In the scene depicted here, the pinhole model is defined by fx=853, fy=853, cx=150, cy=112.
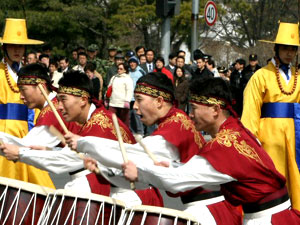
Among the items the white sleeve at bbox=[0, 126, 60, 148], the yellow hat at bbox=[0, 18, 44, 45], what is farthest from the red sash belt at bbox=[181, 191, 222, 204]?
the yellow hat at bbox=[0, 18, 44, 45]

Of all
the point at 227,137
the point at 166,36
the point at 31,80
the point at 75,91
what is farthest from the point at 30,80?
the point at 166,36

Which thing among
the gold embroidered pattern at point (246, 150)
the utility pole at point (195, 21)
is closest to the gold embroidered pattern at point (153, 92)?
the gold embroidered pattern at point (246, 150)

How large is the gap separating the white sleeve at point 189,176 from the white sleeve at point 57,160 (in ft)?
3.27

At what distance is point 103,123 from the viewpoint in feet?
19.0

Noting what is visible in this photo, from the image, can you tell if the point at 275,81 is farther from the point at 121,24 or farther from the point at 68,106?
the point at 121,24

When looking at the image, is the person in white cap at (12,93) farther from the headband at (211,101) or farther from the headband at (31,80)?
the headband at (211,101)

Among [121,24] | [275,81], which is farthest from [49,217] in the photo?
[121,24]

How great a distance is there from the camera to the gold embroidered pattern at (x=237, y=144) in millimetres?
4695

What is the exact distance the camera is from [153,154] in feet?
17.0

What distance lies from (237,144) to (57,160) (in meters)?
1.41

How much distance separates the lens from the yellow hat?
789 centimetres

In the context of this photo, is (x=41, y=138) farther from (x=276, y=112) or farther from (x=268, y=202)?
(x=276, y=112)

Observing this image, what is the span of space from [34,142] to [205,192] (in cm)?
183

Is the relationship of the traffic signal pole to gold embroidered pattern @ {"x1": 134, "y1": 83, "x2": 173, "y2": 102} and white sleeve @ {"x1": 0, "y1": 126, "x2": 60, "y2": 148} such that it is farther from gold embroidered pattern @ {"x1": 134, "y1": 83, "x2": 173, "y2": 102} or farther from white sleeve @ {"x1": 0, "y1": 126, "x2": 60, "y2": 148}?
gold embroidered pattern @ {"x1": 134, "y1": 83, "x2": 173, "y2": 102}
